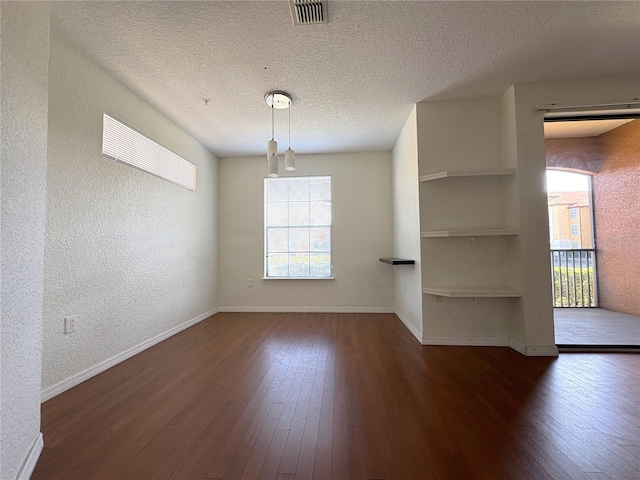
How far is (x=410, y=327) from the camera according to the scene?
354 cm

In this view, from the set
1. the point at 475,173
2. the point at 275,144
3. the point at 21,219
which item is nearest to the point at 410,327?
the point at 475,173

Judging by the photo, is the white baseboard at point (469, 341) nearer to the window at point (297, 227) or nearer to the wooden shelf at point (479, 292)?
the wooden shelf at point (479, 292)

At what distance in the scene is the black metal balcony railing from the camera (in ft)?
9.81

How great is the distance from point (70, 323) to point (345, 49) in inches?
115

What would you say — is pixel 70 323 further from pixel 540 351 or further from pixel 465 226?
pixel 540 351

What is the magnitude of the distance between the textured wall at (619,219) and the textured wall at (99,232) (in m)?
4.73

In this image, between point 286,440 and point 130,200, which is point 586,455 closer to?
point 286,440

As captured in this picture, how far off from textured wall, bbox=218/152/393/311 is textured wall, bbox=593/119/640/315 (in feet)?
8.00

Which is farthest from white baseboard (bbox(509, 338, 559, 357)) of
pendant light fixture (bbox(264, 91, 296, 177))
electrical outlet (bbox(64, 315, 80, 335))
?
electrical outlet (bbox(64, 315, 80, 335))

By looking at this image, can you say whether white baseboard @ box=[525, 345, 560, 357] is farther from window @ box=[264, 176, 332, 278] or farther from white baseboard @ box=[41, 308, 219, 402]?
white baseboard @ box=[41, 308, 219, 402]

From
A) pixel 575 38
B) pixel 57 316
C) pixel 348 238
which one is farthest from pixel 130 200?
pixel 575 38

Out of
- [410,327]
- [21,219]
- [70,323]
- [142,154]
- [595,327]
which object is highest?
[142,154]

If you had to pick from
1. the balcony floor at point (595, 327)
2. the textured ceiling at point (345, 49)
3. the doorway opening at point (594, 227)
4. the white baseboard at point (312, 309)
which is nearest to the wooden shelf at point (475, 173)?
the doorway opening at point (594, 227)

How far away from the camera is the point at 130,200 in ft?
9.09
